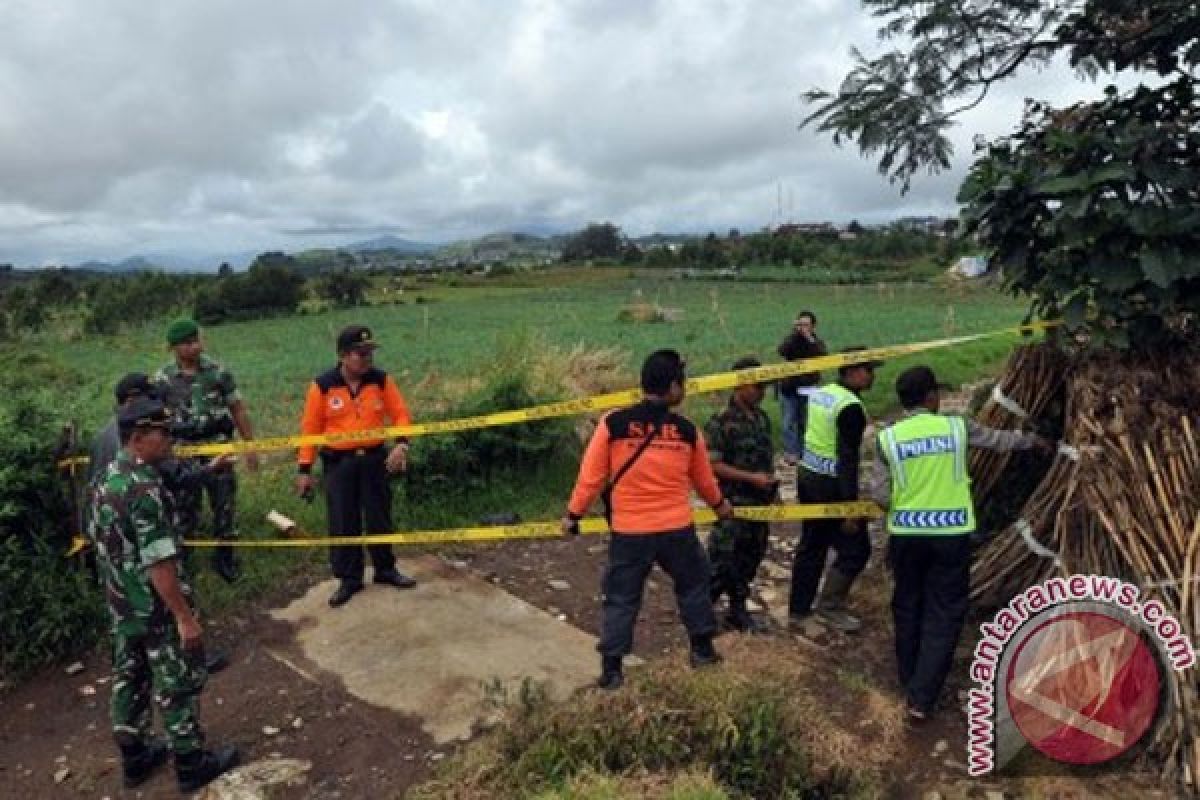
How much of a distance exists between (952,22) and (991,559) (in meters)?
3.03

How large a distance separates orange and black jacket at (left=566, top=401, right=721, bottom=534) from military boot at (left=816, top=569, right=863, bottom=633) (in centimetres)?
160

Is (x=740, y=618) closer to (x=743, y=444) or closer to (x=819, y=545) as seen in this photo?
(x=819, y=545)

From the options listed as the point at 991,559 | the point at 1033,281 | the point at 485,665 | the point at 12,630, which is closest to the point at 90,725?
the point at 12,630

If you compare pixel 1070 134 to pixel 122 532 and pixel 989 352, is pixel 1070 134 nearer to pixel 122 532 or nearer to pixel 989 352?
pixel 122 532

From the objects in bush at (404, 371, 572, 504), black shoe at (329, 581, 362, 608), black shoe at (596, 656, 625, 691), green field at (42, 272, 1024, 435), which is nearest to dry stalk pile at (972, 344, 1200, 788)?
black shoe at (596, 656, 625, 691)

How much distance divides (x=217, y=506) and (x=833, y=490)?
13.2 feet

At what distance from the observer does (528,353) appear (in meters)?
9.24

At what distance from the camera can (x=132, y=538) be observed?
3803 mm

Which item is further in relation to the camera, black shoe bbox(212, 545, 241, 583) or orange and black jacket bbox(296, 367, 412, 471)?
black shoe bbox(212, 545, 241, 583)

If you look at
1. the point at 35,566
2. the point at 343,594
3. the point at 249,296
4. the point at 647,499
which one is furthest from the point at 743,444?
the point at 249,296

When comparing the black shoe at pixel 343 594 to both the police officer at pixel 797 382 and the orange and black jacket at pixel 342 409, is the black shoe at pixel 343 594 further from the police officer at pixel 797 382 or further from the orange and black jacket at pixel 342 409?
the police officer at pixel 797 382

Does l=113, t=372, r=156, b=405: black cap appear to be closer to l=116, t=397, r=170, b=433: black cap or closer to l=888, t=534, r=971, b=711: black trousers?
l=116, t=397, r=170, b=433: black cap

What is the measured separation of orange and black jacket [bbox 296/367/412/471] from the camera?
5.46m

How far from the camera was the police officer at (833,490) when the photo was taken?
16.1 feet
